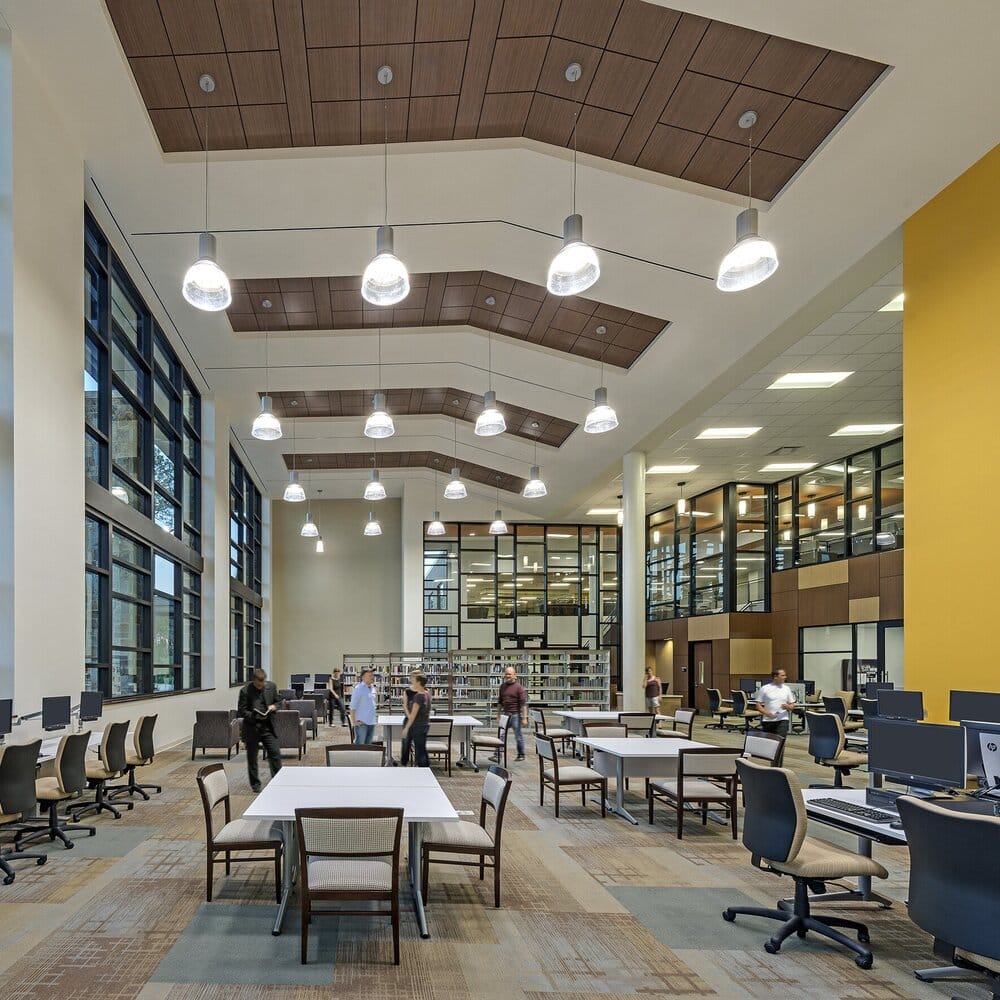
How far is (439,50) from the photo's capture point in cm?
687

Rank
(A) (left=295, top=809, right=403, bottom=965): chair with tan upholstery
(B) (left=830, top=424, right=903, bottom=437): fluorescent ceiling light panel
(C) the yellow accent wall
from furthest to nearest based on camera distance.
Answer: (B) (left=830, top=424, right=903, bottom=437): fluorescent ceiling light panel, (C) the yellow accent wall, (A) (left=295, top=809, right=403, bottom=965): chair with tan upholstery

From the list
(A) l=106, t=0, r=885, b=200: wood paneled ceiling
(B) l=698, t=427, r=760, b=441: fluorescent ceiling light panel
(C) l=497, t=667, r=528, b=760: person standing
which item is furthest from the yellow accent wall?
(B) l=698, t=427, r=760, b=441: fluorescent ceiling light panel

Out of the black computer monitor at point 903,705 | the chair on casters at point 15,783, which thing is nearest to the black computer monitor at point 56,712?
the chair on casters at point 15,783

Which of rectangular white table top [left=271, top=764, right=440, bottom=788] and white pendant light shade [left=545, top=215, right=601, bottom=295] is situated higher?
white pendant light shade [left=545, top=215, right=601, bottom=295]

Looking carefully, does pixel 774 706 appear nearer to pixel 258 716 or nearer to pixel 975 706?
pixel 975 706

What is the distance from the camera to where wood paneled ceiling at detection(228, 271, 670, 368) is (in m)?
11.5

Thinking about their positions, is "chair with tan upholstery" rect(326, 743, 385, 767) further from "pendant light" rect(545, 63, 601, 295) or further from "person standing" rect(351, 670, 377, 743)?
"person standing" rect(351, 670, 377, 743)

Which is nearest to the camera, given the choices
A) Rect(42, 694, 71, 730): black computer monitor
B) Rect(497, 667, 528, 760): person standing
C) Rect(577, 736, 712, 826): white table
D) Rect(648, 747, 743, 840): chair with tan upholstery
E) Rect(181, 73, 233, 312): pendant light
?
Rect(181, 73, 233, 312): pendant light

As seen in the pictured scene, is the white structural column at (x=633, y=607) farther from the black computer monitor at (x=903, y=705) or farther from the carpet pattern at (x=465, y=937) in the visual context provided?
the carpet pattern at (x=465, y=937)

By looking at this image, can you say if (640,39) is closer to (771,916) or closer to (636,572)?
(771,916)

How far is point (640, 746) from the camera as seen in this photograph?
8.60 m

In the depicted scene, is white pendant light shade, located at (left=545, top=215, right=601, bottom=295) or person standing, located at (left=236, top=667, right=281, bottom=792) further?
person standing, located at (left=236, top=667, right=281, bottom=792)

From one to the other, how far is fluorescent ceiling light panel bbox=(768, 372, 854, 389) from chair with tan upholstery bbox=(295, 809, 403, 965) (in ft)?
32.4

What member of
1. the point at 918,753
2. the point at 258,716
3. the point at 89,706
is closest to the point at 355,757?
the point at 258,716
